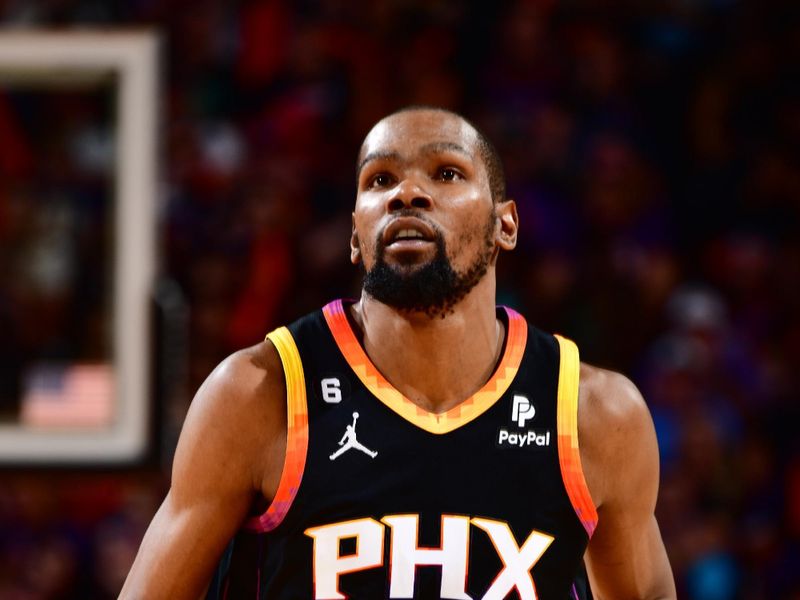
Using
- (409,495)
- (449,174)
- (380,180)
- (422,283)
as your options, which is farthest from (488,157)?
(409,495)

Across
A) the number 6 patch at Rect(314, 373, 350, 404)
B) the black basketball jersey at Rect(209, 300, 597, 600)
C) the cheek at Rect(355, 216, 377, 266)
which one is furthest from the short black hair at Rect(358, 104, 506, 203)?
the number 6 patch at Rect(314, 373, 350, 404)

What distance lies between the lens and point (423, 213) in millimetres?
2820

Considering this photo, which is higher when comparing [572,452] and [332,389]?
[332,389]

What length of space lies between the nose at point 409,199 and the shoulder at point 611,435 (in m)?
0.57

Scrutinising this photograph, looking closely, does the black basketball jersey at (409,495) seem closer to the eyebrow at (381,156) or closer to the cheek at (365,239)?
the cheek at (365,239)

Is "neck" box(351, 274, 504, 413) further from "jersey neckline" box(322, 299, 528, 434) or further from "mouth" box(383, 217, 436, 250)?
"mouth" box(383, 217, 436, 250)

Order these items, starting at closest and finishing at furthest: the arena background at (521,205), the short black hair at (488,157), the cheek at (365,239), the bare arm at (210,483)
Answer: the bare arm at (210,483), the cheek at (365,239), the short black hair at (488,157), the arena background at (521,205)

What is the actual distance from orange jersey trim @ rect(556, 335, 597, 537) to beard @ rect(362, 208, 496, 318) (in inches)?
12.9

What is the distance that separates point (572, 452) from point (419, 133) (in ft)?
2.57

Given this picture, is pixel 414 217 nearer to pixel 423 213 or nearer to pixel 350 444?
pixel 423 213

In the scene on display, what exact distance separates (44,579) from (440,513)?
3968 millimetres

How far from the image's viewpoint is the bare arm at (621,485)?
9.59 feet

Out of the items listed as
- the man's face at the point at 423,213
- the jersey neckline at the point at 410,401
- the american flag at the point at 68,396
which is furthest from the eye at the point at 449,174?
the american flag at the point at 68,396

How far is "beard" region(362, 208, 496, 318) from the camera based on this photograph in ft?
9.21
